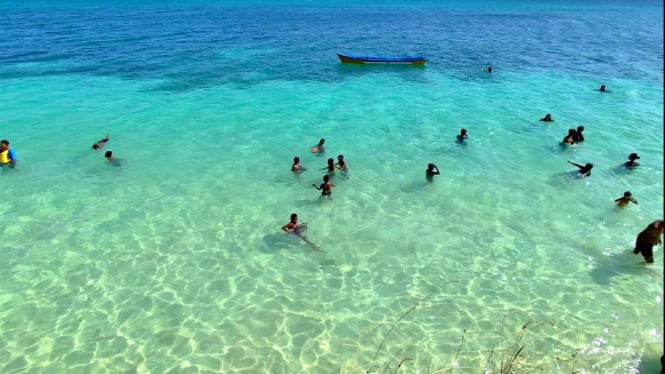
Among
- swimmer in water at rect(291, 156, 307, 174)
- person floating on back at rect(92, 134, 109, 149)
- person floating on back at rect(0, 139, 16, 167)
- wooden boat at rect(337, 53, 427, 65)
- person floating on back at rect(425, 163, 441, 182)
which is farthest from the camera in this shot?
wooden boat at rect(337, 53, 427, 65)

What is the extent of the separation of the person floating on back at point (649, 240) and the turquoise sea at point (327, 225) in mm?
470

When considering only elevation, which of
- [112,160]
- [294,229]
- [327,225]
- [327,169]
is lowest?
[112,160]

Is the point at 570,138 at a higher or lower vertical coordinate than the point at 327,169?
higher

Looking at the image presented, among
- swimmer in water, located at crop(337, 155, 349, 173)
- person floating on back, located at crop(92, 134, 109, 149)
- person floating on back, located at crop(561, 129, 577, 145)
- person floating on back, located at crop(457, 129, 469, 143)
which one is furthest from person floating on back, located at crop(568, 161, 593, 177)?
person floating on back, located at crop(92, 134, 109, 149)

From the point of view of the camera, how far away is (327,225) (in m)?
16.5

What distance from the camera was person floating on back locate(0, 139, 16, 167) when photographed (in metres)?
20.5

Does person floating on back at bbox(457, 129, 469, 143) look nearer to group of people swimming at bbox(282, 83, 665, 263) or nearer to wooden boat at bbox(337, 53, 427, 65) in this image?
group of people swimming at bbox(282, 83, 665, 263)

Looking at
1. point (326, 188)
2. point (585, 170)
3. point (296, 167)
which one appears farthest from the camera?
point (296, 167)

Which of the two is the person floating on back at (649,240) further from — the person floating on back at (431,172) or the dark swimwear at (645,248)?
the person floating on back at (431,172)

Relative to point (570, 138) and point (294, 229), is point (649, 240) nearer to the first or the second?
point (570, 138)

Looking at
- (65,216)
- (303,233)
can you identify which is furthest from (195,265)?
(65,216)

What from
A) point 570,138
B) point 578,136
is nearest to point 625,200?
point 570,138

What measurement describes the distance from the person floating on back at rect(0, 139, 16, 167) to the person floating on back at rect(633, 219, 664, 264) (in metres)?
26.0

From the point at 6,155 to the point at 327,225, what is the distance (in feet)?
52.8
